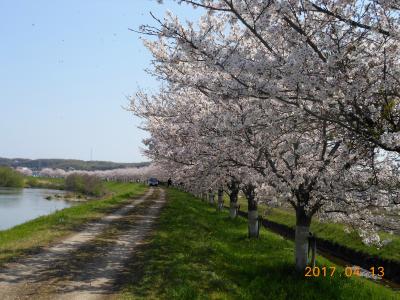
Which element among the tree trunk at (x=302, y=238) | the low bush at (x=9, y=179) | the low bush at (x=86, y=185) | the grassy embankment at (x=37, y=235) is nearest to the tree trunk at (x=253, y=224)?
the tree trunk at (x=302, y=238)

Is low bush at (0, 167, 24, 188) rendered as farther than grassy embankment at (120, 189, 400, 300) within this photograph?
Yes

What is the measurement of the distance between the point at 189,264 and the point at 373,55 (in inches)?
366

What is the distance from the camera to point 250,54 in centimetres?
1068

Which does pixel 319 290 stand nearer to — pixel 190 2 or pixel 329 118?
pixel 329 118

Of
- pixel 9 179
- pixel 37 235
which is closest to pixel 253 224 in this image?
pixel 37 235

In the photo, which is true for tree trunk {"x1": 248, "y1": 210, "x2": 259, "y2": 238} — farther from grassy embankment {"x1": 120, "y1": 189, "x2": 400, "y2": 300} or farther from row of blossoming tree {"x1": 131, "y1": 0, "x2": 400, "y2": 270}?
row of blossoming tree {"x1": 131, "y1": 0, "x2": 400, "y2": 270}

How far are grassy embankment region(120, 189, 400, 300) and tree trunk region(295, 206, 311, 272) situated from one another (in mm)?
508

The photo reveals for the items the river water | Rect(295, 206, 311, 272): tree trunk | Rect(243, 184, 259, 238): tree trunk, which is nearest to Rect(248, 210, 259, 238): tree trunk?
Rect(243, 184, 259, 238): tree trunk

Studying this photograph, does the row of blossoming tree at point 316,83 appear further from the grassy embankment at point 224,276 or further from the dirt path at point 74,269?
the dirt path at point 74,269

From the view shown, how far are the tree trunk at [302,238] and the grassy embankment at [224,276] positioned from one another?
51cm

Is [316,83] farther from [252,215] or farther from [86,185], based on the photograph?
[86,185]

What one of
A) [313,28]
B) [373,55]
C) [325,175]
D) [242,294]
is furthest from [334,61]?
[242,294]

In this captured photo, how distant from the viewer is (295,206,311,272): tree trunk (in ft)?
48.4

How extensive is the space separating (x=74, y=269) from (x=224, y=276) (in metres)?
4.68
